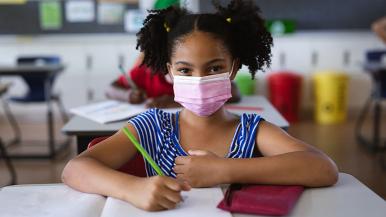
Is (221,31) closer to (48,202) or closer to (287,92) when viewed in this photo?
(48,202)

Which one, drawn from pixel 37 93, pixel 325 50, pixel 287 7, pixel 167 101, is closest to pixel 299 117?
pixel 325 50

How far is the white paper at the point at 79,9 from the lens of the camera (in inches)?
218

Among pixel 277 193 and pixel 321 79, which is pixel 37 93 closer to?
pixel 321 79

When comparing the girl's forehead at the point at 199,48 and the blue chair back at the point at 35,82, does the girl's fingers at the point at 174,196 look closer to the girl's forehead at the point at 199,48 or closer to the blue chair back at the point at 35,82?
the girl's forehead at the point at 199,48

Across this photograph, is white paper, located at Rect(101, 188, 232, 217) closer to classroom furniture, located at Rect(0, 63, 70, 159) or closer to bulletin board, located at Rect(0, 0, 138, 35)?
classroom furniture, located at Rect(0, 63, 70, 159)

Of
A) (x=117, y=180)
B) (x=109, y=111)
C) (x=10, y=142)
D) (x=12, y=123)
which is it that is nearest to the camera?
(x=117, y=180)

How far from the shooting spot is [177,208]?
108 centimetres

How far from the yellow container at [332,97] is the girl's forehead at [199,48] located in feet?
13.8

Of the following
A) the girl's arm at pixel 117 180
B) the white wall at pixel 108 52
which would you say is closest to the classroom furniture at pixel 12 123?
the white wall at pixel 108 52

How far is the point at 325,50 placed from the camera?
5664 mm

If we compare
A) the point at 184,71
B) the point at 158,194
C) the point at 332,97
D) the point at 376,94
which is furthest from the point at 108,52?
the point at 158,194

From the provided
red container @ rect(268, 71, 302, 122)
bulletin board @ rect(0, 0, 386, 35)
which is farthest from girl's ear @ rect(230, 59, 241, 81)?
bulletin board @ rect(0, 0, 386, 35)

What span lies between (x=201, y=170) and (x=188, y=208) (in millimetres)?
143

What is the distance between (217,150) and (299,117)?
4343 mm
